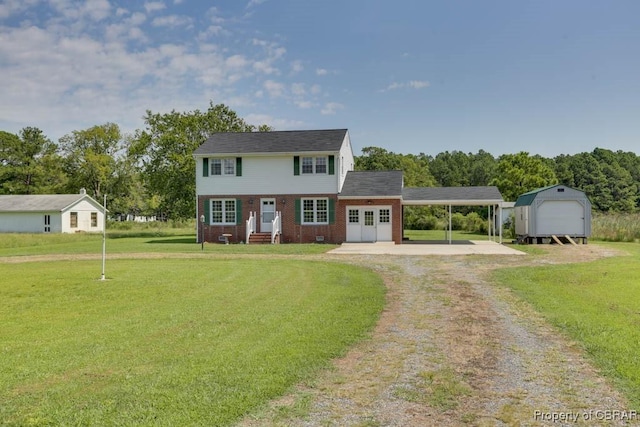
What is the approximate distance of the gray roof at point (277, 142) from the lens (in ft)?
88.0

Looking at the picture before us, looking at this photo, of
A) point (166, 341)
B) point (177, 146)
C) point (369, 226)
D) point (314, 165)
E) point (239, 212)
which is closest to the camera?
point (166, 341)

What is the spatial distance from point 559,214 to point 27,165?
6423 cm

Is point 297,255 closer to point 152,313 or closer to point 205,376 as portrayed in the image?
point 152,313

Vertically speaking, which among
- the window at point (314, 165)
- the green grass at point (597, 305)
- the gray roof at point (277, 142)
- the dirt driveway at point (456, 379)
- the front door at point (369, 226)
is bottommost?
the dirt driveway at point (456, 379)

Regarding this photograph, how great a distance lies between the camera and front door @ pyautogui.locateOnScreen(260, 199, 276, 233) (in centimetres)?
2699

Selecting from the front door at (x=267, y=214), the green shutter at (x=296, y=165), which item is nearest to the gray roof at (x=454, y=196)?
the green shutter at (x=296, y=165)

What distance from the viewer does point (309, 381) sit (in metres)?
4.77

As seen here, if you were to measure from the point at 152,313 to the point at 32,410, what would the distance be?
4.17 meters

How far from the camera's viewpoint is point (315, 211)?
87.4 feet

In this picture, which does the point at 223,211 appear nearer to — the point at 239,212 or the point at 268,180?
the point at 239,212

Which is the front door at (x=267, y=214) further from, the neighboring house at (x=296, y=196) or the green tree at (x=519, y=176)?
the green tree at (x=519, y=176)

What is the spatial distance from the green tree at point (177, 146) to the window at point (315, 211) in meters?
12.8

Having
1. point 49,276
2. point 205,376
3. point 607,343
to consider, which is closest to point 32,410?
point 205,376

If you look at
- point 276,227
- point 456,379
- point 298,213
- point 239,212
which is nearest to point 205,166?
point 239,212
